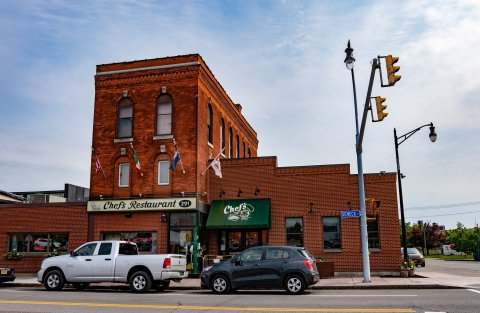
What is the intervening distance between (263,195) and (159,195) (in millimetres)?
5443

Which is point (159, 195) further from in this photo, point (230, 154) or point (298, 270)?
point (298, 270)

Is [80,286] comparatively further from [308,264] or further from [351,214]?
[351,214]

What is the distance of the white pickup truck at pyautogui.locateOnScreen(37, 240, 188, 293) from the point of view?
16672mm

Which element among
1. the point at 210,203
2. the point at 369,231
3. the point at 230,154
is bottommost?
the point at 369,231

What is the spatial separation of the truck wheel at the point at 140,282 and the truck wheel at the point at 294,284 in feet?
16.1

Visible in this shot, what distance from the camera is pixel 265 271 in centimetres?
1586

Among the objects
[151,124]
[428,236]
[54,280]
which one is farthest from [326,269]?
[428,236]

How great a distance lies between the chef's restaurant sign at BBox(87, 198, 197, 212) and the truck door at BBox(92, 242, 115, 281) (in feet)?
20.1

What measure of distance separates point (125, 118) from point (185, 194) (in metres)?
5.69

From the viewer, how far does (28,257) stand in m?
25.0

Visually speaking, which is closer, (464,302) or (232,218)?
(464,302)

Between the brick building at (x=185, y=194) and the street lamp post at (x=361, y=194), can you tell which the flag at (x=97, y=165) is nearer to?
the brick building at (x=185, y=194)

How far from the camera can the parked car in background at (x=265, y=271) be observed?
15.5 metres

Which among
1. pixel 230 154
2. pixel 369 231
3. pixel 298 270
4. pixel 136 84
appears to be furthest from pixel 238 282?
pixel 230 154
